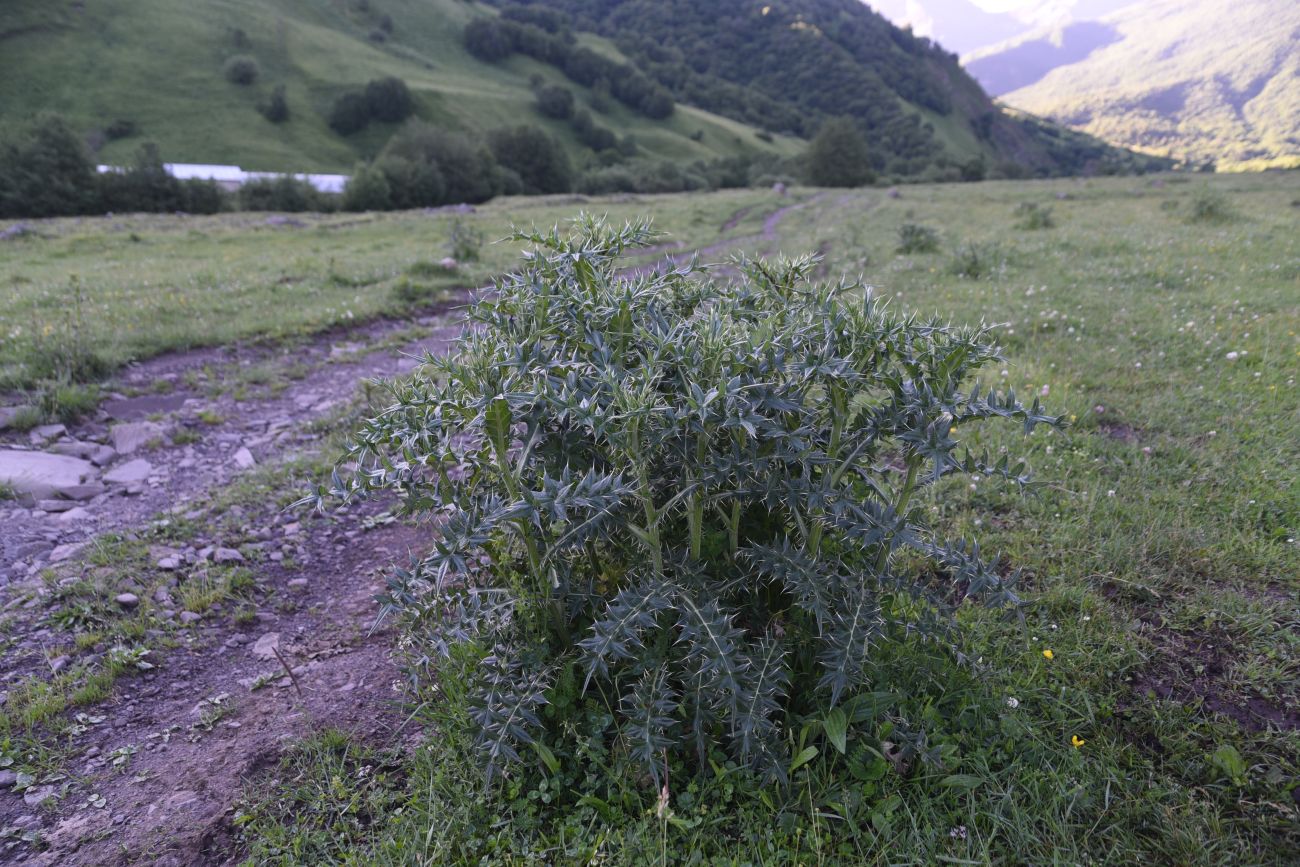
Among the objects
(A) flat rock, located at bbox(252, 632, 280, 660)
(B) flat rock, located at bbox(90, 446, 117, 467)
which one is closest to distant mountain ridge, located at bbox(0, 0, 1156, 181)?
(B) flat rock, located at bbox(90, 446, 117, 467)

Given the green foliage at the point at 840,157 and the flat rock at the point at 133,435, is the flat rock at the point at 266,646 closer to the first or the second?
the flat rock at the point at 133,435

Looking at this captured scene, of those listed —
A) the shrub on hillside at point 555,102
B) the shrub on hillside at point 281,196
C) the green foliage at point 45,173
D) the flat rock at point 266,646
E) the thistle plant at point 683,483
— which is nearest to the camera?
the thistle plant at point 683,483

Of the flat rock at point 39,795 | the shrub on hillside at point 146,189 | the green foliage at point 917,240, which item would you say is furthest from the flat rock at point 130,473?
the shrub on hillside at point 146,189

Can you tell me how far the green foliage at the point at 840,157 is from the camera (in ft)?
237

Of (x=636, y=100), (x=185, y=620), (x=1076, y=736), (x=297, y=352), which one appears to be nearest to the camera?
(x=1076, y=736)

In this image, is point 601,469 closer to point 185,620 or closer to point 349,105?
point 185,620

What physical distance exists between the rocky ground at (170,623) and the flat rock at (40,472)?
0.05 ft

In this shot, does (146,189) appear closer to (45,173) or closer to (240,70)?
(45,173)

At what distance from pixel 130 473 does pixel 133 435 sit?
32.2 inches

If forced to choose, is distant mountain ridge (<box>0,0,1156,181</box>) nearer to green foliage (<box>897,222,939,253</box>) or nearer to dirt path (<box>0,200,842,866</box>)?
dirt path (<box>0,200,842,866</box>)

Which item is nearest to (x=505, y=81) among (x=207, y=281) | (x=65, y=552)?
(x=207, y=281)

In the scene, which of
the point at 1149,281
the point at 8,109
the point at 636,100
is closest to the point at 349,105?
the point at 8,109

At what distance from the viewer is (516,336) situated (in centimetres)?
273

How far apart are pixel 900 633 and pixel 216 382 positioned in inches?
329
